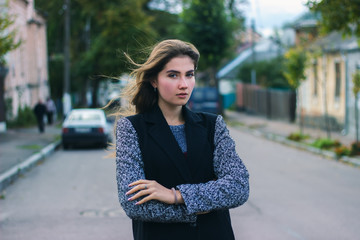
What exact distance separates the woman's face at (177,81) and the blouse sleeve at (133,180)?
256 mm

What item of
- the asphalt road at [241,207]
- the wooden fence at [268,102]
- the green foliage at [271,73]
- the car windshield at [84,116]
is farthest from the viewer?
the green foliage at [271,73]

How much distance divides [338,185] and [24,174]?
271 inches

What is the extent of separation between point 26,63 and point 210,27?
12.4m

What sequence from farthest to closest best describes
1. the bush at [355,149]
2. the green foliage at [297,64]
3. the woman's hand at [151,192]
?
the green foliage at [297,64]
the bush at [355,149]
the woman's hand at [151,192]

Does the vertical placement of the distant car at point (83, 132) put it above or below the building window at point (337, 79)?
below

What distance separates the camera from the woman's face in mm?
2553

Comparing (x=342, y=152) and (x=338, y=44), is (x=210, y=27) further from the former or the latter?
(x=342, y=152)

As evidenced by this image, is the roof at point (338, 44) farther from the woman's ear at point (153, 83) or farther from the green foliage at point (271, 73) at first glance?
the woman's ear at point (153, 83)

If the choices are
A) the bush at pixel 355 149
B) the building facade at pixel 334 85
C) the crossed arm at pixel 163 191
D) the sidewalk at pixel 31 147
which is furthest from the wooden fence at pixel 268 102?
the crossed arm at pixel 163 191

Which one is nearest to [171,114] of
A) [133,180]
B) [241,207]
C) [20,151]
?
[133,180]

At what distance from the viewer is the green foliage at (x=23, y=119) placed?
24.9 m

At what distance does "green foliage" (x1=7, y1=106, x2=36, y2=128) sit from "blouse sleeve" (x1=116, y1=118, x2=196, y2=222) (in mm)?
23144

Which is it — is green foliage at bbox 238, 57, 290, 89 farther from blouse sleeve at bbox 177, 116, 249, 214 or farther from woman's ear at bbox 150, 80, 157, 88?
blouse sleeve at bbox 177, 116, 249, 214

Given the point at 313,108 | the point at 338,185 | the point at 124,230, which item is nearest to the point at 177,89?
the point at 124,230
